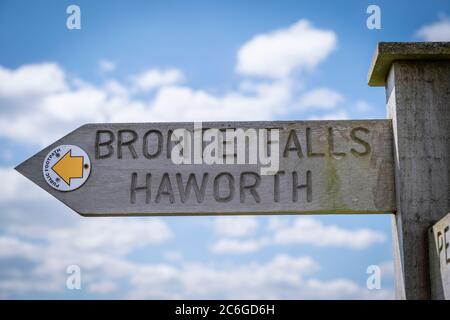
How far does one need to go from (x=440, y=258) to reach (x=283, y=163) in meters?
1.43

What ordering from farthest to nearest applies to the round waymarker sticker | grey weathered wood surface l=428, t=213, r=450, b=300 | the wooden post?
the round waymarker sticker → the wooden post → grey weathered wood surface l=428, t=213, r=450, b=300

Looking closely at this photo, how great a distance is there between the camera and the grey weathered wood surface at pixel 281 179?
5.84 m

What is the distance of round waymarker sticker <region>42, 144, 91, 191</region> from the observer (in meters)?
6.01

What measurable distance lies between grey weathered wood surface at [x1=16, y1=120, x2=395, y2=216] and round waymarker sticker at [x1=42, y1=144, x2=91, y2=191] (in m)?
0.05

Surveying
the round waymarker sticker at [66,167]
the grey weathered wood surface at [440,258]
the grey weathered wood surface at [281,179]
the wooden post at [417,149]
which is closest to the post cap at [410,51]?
the wooden post at [417,149]

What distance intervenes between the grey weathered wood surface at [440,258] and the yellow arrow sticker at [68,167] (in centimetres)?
282

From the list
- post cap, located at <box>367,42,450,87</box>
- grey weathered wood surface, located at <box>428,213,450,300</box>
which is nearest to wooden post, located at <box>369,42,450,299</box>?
post cap, located at <box>367,42,450,87</box>

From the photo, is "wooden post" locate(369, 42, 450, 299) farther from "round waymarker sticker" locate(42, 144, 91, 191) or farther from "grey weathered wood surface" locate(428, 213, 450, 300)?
"round waymarker sticker" locate(42, 144, 91, 191)

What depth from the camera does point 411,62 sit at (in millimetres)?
5902

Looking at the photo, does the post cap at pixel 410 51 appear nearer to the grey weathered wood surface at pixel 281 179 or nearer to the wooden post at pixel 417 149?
the wooden post at pixel 417 149

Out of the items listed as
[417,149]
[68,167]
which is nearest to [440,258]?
[417,149]

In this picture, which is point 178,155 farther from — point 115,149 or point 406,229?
point 406,229
